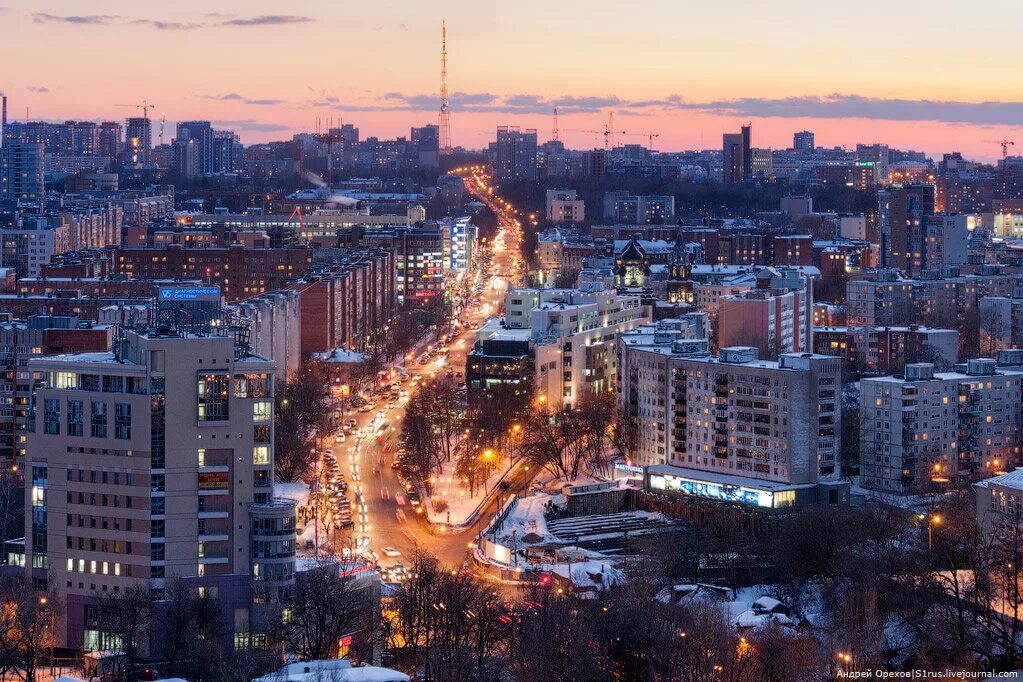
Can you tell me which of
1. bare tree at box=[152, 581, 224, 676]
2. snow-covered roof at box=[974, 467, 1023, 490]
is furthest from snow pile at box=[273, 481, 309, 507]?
snow-covered roof at box=[974, 467, 1023, 490]

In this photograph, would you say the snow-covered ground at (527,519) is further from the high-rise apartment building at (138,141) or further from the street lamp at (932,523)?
the high-rise apartment building at (138,141)

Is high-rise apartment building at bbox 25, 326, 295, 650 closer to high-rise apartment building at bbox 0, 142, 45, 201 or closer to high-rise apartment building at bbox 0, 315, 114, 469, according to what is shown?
high-rise apartment building at bbox 0, 315, 114, 469

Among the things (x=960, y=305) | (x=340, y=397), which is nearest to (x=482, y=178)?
(x=960, y=305)

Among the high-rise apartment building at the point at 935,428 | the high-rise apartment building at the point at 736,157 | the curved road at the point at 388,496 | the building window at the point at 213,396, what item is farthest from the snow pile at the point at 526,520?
the high-rise apartment building at the point at 736,157

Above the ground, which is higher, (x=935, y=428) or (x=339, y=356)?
(x=339, y=356)

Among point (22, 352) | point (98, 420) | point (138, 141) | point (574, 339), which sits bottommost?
point (574, 339)

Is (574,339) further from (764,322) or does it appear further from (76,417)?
(76,417)

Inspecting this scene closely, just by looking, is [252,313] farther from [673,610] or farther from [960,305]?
[960,305]

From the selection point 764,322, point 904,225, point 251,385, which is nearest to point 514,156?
point 904,225
